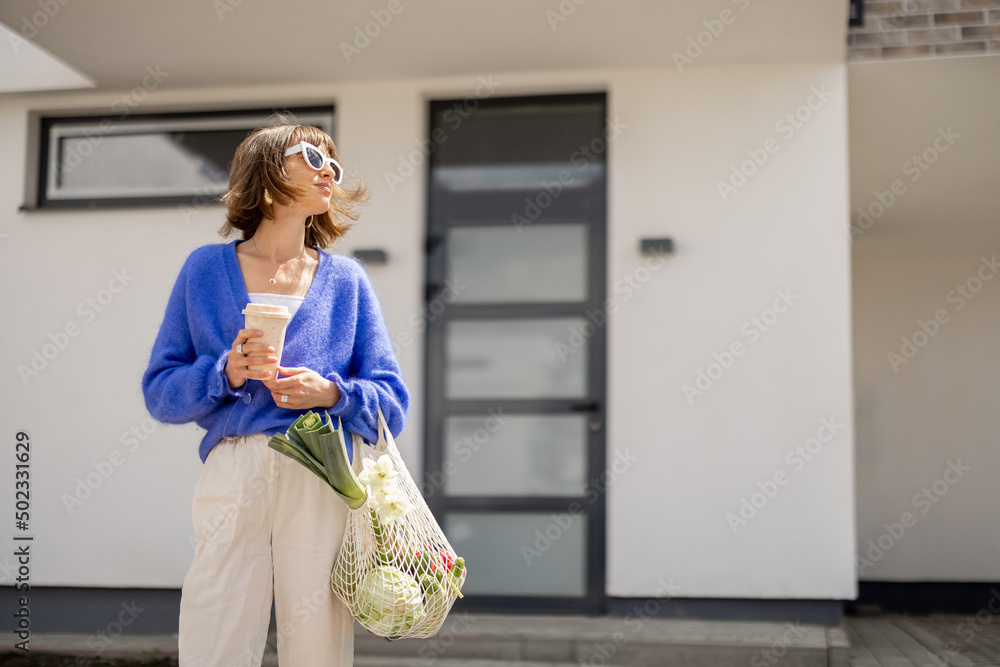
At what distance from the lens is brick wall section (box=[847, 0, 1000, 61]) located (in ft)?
13.9

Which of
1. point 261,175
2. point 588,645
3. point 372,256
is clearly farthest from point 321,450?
point 372,256

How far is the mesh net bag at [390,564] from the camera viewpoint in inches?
67.2

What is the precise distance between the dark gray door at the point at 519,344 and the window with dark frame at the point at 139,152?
3.11 feet

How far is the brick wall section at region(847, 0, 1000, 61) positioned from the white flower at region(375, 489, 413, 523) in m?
3.61

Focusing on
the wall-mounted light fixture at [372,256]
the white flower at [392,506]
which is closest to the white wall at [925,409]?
the wall-mounted light fixture at [372,256]

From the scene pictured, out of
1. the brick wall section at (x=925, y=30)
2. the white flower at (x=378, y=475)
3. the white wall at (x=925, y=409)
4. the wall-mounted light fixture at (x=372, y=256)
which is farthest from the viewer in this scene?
the white wall at (x=925, y=409)

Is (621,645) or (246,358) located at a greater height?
(246,358)

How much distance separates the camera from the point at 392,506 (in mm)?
1747

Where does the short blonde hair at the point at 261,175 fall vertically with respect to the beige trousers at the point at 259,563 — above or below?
above

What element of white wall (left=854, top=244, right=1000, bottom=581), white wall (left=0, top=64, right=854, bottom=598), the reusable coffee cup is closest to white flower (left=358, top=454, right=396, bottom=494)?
the reusable coffee cup

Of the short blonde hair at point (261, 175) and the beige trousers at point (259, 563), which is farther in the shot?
the short blonde hair at point (261, 175)

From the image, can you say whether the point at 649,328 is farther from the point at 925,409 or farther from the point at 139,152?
the point at 925,409

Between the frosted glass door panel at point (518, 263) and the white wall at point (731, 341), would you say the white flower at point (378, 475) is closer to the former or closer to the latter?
the white wall at point (731, 341)

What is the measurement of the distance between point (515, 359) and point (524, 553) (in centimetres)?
101
